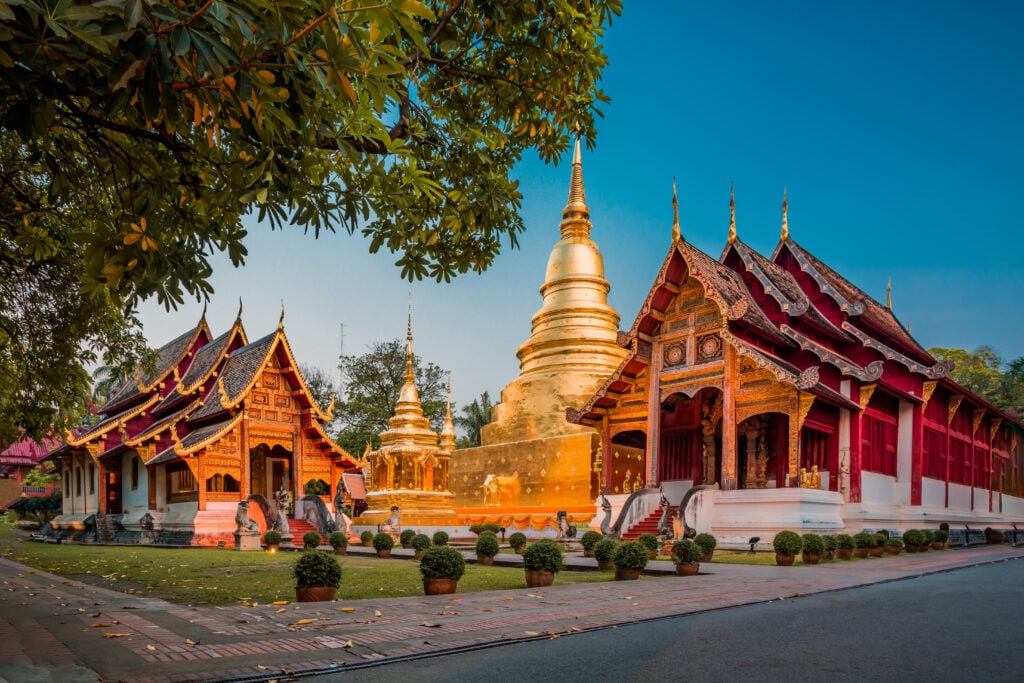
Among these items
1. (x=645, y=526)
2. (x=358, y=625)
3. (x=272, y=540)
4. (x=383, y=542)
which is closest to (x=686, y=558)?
(x=358, y=625)

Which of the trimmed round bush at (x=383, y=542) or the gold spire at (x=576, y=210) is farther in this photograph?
the gold spire at (x=576, y=210)

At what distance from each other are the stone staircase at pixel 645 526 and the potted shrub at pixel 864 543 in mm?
4408

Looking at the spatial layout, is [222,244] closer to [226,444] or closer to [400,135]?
[400,135]

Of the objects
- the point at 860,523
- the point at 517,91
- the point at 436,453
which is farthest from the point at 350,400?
the point at 517,91

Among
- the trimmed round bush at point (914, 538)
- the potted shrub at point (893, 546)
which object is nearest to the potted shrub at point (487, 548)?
the potted shrub at point (893, 546)

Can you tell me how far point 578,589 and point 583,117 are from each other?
619 centimetres

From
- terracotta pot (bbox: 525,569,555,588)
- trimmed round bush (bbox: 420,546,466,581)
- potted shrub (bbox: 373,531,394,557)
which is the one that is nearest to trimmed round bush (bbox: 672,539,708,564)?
terracotta pot (bbox: 525,569,555,588)

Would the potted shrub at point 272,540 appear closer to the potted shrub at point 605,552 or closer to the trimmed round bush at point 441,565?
the potted shrub at point 605,552

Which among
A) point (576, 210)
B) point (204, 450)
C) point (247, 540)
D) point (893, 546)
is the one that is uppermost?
point (576, 210)

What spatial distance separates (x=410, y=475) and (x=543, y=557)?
67.1 ft

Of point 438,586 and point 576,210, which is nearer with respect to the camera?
point 438,586

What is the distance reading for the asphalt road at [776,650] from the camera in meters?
5.34

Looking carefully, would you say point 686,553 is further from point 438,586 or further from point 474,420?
point 474,420

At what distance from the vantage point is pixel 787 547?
565 inches
